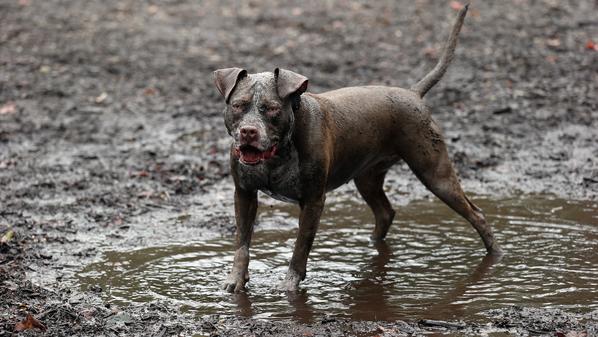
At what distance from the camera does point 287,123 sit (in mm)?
6422

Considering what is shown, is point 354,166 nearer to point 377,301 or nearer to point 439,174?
point 439,174

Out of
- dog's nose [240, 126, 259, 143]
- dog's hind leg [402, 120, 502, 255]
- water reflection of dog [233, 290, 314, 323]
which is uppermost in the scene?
dog's nose [240, 126, 259, 143]

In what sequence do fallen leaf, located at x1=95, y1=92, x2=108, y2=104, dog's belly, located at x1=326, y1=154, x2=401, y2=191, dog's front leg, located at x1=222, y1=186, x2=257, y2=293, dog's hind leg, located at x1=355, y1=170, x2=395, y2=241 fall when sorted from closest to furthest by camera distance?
dog's front leg, located at x1=222, y1=186, x2=257, y2=293 → dog's belly, located at x1=326, y1=154, x2=401, y2=191 → dog's hind leg, located at x1=355, y1=170, x2=395, y2=241 → fallen leaf, located at x1=95, y1=92, x2=108, y2=104

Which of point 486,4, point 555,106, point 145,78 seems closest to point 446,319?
point 555,106

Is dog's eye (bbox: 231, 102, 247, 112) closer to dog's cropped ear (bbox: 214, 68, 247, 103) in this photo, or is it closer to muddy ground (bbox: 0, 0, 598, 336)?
dog's cropped ear (bbox: 214, 68, 247, 103)

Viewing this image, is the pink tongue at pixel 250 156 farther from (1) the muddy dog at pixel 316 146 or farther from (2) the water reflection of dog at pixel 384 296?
(2) the water reflection of dog at pixel 384 296

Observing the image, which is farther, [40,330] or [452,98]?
[452,98]

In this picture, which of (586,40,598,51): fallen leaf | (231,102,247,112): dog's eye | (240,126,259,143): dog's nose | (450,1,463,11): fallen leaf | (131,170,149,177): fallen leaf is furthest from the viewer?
(450,1,463,11): fallen leaf

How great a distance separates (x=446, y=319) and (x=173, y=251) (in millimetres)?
2617

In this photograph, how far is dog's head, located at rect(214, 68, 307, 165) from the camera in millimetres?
6156

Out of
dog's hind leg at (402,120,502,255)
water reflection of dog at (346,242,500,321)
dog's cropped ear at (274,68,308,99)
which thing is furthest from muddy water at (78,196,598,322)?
dog's cropped ear at (274,68,308,99)

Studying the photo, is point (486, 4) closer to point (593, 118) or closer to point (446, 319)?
point (593, 118)

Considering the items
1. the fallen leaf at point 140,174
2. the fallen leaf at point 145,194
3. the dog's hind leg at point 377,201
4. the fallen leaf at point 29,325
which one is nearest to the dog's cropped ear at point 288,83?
the dog's hind leg at point 377,201

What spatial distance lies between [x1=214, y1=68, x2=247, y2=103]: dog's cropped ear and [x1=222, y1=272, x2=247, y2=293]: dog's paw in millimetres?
1326
